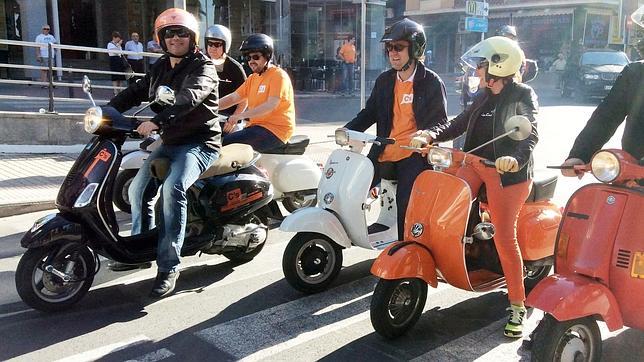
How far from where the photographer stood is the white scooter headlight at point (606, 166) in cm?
282

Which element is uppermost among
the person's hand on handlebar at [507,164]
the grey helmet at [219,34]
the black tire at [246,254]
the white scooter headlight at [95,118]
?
the grey helmet at [219,34]

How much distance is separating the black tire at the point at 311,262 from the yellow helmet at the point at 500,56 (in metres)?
1.63

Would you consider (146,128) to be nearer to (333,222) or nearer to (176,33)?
(176,33)

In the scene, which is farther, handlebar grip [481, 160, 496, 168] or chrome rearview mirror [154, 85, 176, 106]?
chrome rearview mirror [154, 85, 176, 106]

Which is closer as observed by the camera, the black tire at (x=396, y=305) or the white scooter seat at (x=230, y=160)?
the black tire at (x=396, y=305)

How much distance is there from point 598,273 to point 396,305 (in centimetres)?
114

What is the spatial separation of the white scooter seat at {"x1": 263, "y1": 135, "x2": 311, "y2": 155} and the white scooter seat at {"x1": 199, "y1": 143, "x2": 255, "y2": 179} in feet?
3.25

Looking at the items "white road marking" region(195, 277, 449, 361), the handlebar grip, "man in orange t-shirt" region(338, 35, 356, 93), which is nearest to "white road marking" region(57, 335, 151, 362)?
"white road marking" region(195, 277, 449, 361)

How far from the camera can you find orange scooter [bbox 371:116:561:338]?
3.55 meters

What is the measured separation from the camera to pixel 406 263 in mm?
3537

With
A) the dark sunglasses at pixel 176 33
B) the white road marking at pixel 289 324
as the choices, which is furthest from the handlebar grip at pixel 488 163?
the dark sunglasses at pixel 176 33

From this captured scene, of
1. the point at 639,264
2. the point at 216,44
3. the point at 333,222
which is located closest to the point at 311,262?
the point at 333,222

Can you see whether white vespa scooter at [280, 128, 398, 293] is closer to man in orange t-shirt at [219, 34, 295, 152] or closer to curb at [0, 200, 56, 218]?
man in orange t-shirt at [219, 34, 295, 152]

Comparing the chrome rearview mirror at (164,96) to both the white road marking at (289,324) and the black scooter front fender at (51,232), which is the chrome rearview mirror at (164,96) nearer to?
the black scooter front fender at (51,232)
